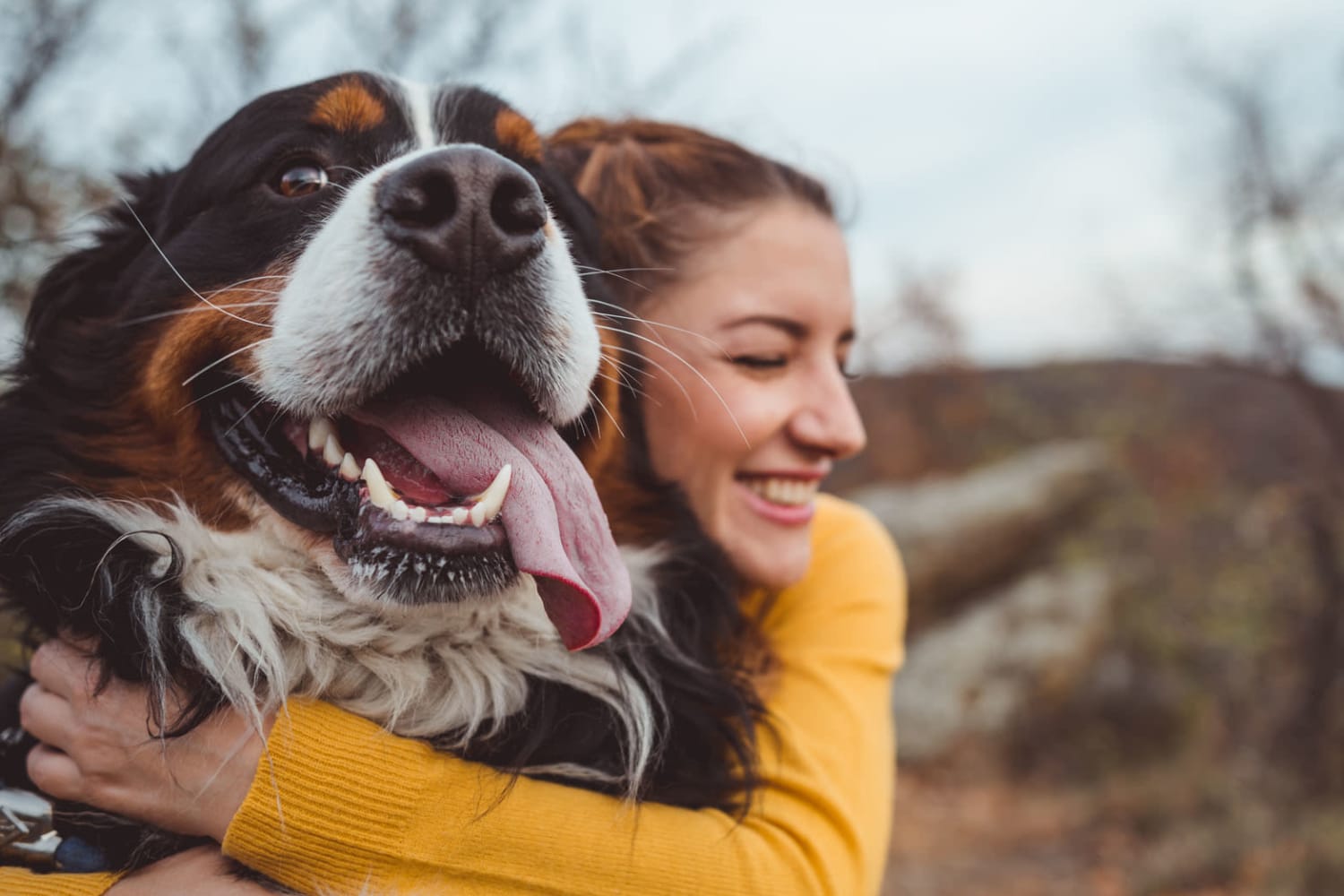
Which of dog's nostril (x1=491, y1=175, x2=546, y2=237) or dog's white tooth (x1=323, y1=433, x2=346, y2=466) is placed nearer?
dog's nostril (x1=491, y1=175, x2=546, y2=237)

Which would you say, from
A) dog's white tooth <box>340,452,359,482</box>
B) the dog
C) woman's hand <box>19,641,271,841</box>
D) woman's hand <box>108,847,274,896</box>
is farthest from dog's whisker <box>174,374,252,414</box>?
woman's hand <box>108,847,274,896</box>

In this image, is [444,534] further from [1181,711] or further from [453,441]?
[1181,711]

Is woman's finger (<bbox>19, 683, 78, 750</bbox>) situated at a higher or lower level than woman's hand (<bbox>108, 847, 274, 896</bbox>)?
higher

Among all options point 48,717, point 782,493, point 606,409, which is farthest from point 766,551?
point 48,717

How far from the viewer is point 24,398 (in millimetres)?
2029

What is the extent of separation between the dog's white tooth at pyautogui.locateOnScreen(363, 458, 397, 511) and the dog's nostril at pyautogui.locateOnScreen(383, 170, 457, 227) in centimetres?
38

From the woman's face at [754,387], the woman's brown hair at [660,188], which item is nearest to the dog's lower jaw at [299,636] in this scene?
the woman's face at [754,387]

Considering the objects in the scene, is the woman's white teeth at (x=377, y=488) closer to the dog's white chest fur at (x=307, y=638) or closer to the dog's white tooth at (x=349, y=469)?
the dog's white tooth at (x=349, y=469)

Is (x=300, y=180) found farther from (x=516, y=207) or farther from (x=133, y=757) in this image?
(x=133, y=757)

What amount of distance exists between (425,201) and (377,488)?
45cm

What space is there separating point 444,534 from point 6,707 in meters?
1.20

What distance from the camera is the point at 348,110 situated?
6.14 ft

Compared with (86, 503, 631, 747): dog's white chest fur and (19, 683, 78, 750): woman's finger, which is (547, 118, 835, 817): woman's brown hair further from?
(19, 683, 78, 750): woman's finger

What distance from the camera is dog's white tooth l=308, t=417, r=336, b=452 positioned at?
5.66ft
